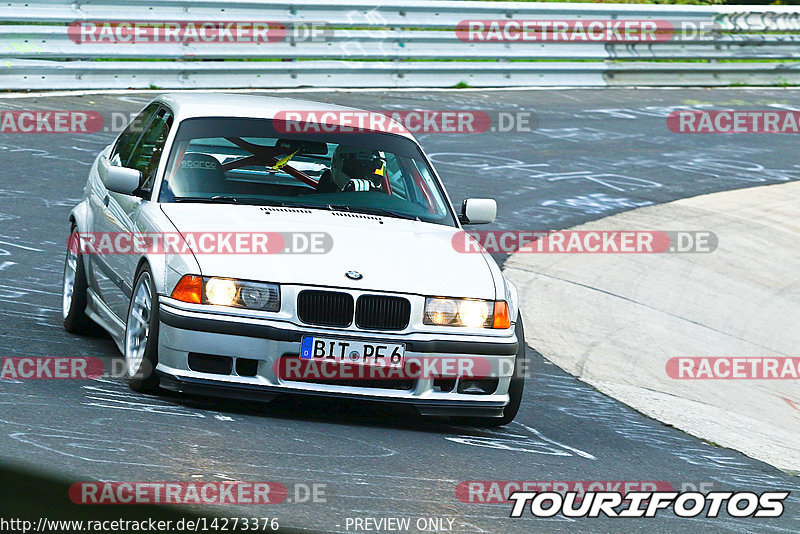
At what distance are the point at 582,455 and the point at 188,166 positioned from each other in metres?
2.44

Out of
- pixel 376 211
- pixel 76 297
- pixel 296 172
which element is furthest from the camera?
pixel 76 297

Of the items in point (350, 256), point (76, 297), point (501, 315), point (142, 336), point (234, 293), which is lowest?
point (76, 297)

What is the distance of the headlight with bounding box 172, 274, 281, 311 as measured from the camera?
543 centimetres

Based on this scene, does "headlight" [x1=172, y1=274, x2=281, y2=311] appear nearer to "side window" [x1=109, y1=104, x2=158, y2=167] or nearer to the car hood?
the car hood

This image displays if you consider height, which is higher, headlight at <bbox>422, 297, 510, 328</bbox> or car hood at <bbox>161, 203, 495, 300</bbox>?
car hood at <bbox>161, 203, 495, 300</bbox>

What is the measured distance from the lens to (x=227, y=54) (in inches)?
672

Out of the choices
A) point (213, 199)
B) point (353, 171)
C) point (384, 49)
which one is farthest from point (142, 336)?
point (384, 49)

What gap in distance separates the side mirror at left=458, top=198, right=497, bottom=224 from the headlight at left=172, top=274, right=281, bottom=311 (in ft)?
6.11

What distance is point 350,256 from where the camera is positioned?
5660 mm

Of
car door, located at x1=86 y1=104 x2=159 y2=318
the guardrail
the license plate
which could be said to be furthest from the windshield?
the guardrail

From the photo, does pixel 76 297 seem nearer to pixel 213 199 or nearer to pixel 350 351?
pixel 213 199

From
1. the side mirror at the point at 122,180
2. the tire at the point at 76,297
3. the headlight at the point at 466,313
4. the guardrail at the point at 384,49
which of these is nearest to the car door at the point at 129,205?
the side mirror at the point at 122,180

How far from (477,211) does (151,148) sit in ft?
5.93

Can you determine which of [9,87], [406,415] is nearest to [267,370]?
[406,415]
